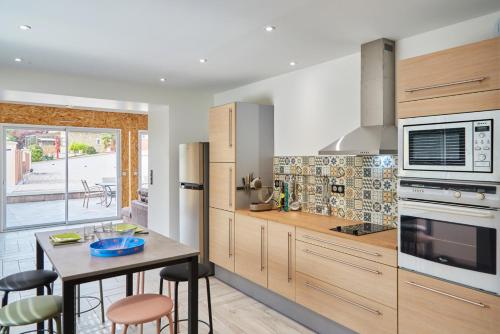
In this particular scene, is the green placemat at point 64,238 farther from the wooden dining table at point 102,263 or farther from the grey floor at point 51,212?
the grey floor at point 51,212

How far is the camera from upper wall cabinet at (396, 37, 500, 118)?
1.82 m

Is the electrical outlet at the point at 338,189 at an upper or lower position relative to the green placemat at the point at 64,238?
upper

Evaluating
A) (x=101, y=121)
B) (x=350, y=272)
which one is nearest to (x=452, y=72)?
(x=350, y=272)

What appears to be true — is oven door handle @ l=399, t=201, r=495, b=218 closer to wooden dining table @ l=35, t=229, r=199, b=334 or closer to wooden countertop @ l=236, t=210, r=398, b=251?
wooden countertop @ l=236, t=210, r=398, b=251

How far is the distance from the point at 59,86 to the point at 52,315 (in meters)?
3.07

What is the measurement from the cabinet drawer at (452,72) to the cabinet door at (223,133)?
2.06 m

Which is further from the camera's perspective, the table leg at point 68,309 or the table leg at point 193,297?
the table leg at point 193,297

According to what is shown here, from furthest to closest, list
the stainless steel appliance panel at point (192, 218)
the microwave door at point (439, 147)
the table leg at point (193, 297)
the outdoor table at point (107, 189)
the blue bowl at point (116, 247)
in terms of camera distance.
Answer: the outdoor table at point (107, 189) < the stainless steel appliance panel at point (192, 218) < the table leg at point (193, 297) < the blue bowl at point (116, 247) < the microwave door at point (439, 147)

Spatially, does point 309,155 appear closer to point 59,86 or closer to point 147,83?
point 147,83

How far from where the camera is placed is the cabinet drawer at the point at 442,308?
1799 mm

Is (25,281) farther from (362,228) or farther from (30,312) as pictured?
(362,228)

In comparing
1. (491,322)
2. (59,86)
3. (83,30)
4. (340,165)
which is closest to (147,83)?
(59,86)

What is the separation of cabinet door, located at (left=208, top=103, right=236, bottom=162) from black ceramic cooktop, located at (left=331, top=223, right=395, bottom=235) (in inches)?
61.8

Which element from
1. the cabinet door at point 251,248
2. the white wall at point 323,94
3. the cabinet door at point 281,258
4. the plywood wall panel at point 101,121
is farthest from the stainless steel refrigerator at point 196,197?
the plywood wall panel at point 101,121
